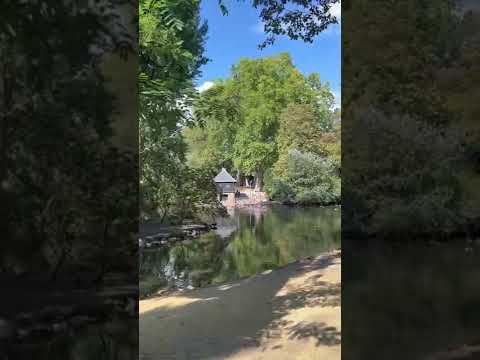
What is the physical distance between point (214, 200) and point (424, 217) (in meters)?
3.30

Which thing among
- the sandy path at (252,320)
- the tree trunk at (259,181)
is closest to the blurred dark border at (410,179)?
the sandy path at (252,320)

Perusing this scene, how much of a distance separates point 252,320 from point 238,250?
4348mm

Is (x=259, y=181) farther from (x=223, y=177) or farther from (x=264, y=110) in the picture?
(x=264, y=110)

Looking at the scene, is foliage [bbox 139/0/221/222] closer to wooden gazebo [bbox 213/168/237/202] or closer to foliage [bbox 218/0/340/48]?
foliage [bbox 218/0/340/48]

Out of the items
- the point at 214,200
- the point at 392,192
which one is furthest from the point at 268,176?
the point at 392,192

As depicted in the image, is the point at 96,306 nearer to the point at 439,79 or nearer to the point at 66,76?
the point at 66,76

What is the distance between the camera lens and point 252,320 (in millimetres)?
3377

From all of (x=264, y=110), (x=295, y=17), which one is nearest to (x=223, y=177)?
(x=264, y=110)

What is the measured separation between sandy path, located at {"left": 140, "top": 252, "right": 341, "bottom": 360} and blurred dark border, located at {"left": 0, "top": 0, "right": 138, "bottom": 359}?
1463mm

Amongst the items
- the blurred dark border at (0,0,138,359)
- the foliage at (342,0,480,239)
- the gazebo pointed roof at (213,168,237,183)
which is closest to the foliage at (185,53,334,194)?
the gazebo pointed roof at (213,168,237,183)

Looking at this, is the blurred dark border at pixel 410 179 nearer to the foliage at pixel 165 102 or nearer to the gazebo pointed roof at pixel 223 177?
the foliage at pixel 165 102

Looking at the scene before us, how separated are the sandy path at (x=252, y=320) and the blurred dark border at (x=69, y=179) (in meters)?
1.46

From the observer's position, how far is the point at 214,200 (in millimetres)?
4789

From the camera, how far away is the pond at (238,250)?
236 inches
